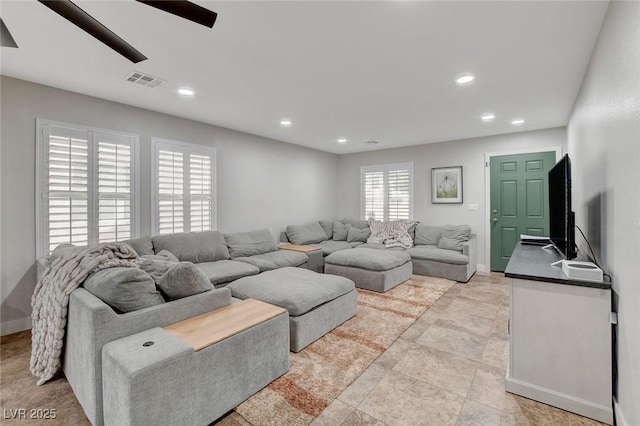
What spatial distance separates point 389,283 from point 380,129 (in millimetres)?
2492

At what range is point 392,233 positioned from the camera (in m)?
5.70

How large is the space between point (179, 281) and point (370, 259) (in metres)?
2.85

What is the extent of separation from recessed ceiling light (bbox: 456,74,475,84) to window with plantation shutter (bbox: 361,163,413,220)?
3300mm

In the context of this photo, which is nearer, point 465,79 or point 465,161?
point 465,79

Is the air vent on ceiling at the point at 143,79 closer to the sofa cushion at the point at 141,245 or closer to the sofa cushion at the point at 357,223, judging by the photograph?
the sofa cushion at the point at 141,245

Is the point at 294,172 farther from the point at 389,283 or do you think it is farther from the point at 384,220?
the point at 389,283

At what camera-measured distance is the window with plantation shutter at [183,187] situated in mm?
3883

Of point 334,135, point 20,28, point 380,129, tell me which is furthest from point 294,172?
point 20,28

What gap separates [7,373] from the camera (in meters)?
2.16

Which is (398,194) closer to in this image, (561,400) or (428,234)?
(428,234)

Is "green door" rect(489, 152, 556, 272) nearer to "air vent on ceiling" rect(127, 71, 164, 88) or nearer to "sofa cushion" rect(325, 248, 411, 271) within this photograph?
"sofa cushion" rect(325, 248, 411, 271)

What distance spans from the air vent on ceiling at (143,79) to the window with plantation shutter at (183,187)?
104 cm

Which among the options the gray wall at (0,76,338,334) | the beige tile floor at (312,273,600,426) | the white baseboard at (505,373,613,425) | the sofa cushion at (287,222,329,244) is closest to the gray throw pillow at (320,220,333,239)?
the sofa cushion at (287,222,329,244)

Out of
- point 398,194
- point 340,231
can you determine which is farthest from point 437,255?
point 340,231
